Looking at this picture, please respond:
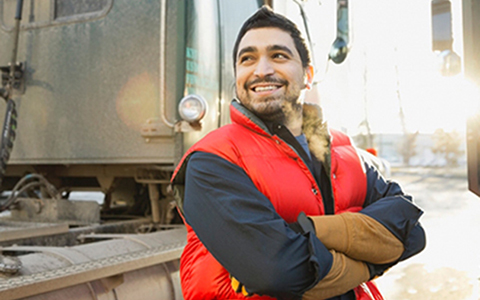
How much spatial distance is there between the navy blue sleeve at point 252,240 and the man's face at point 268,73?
30cm

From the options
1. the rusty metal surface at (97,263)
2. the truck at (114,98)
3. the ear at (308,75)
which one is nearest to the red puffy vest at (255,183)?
the ear at (308,75)

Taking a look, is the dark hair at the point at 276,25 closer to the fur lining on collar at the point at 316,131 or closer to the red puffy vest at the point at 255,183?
the fur lining on collar at the point at 316,131

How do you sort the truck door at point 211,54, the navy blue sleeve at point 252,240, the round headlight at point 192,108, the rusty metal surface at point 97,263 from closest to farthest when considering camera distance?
the navy blue sleeve at point 252,240
the rusty metal surface at point 97,263
the round headlight at point 192,108
the truck door at point 211,54

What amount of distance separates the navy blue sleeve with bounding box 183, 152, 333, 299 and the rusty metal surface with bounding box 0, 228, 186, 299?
963 mm

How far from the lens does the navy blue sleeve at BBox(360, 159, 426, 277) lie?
1612mm

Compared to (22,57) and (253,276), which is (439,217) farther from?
(253,276)

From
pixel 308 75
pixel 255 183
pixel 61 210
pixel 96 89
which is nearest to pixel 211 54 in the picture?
pixel 96 89

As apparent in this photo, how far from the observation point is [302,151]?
1.67m

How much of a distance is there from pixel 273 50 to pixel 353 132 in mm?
3927

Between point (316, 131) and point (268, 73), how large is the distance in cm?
33

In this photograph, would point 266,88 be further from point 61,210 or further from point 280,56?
point 61,210

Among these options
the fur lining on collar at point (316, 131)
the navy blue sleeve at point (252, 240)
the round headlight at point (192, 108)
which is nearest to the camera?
the navy blue sleeve at point (252, 240)

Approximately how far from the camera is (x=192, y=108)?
324 centimetres

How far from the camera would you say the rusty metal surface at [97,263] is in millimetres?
2002
